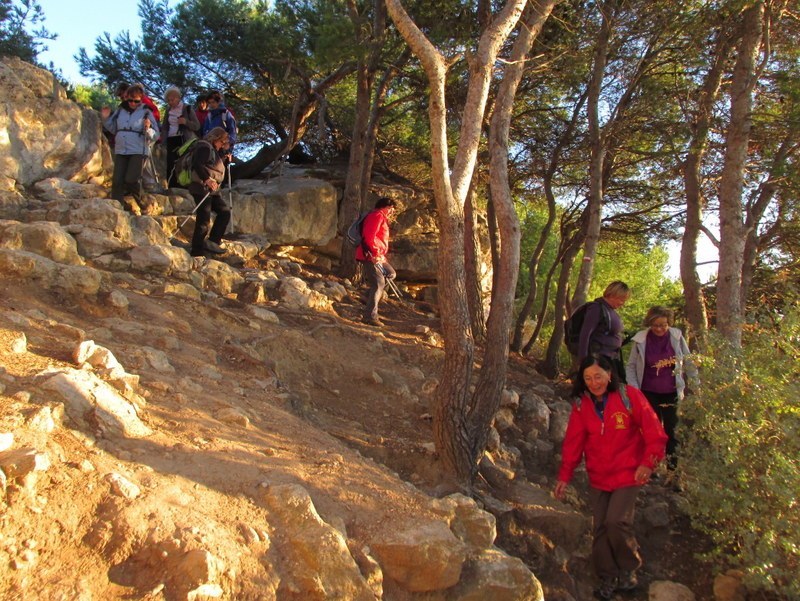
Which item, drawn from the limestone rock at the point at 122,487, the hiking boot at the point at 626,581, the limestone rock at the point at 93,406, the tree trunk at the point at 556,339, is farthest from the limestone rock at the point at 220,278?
the tree trunk at the point at 556,339

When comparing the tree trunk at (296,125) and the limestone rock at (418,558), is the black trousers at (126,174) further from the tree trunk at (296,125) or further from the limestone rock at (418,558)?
the limestone rock at (418,558)

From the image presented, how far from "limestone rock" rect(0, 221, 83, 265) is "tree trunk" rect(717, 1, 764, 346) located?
21.4ft

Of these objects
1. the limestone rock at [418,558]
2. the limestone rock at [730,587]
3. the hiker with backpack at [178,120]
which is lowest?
the limestone rock at [730,587]

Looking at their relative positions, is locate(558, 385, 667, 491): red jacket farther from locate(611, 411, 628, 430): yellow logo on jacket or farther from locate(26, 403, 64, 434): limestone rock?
locate(26, 403, 64, 434): limestone rock

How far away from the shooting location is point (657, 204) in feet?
39.9

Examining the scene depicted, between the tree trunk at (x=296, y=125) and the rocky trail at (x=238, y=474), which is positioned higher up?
the tree trunk at (x=296, y=125)

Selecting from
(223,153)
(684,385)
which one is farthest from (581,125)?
(684,385)

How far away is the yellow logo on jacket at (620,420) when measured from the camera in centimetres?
460

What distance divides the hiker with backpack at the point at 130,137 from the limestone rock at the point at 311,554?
6.35m

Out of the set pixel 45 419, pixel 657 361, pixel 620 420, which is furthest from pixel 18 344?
pixel 657 361

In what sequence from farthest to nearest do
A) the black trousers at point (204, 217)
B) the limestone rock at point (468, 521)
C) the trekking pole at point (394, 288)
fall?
the trekking pole at point (394, 288) < the black trousers at point (204, 217) < the limestone rock at point (468, 521)

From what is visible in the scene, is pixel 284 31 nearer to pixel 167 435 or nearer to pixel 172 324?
pixel 172 324

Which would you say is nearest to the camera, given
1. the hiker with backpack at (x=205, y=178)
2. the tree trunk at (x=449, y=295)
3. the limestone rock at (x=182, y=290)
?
the tree trunk at (x=449, y=295)

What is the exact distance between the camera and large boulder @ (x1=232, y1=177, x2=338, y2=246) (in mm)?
11023
